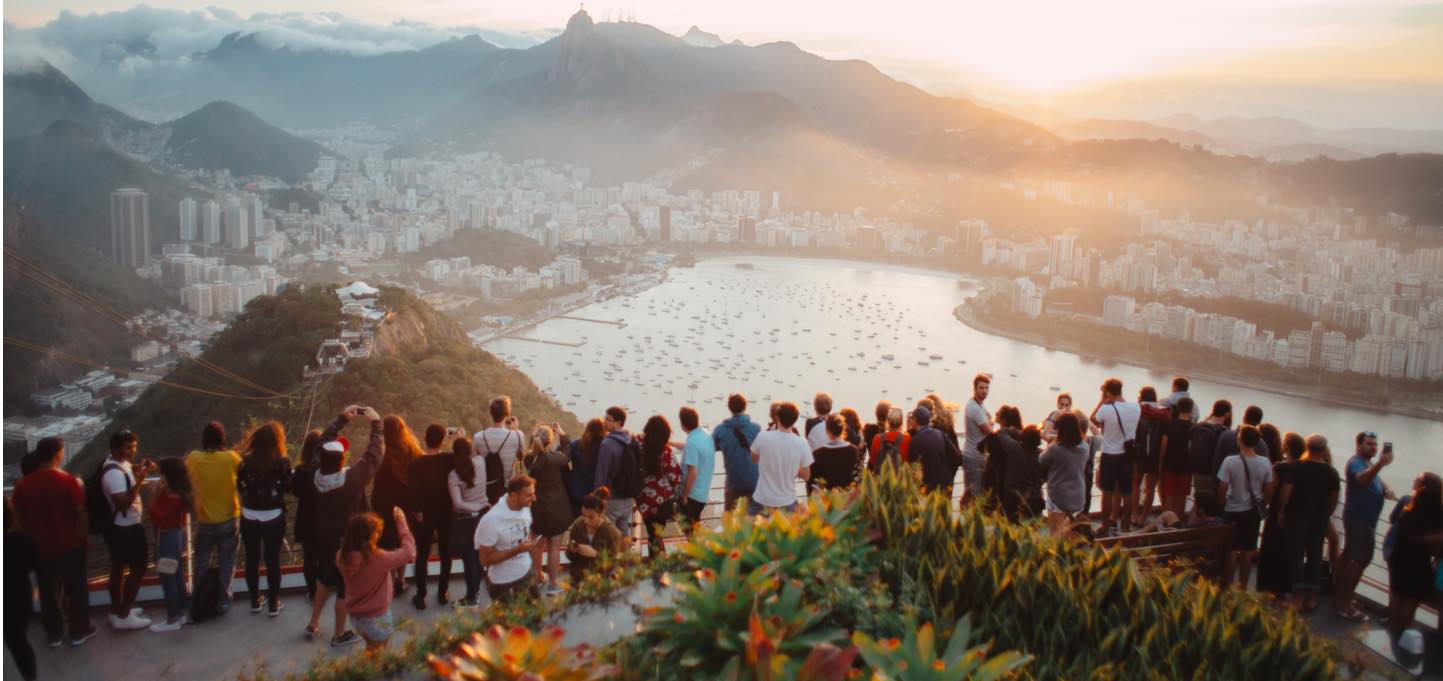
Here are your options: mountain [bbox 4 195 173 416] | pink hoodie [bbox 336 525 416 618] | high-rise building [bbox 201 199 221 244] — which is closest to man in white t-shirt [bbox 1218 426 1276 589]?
pink hoodie [bbox 336 525 416 618]

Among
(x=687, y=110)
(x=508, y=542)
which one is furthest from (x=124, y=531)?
(x=687, y=110)

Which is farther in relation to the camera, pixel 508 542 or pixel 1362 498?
pixel 1362 498

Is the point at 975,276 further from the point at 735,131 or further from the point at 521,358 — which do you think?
the point at 735,131

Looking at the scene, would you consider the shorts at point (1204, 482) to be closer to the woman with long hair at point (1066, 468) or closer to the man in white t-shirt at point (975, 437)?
the woman with long hair at point (1066, 468)

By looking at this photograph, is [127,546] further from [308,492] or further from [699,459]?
[699,459]

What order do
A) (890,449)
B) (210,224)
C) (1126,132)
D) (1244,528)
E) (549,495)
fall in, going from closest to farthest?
(549,495), (1244,528), (890,449), (210,224), (1126,132)

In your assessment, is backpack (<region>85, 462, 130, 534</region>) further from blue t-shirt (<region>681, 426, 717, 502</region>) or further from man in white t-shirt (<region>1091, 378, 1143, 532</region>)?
man in white t-shirt (<region>1091, 378, 1143, 532</region>)

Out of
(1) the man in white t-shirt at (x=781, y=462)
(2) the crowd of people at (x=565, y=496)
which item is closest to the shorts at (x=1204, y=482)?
(2) the crowd of people at (x=565, y=496)
